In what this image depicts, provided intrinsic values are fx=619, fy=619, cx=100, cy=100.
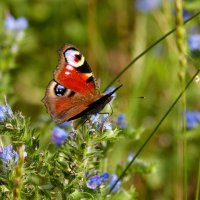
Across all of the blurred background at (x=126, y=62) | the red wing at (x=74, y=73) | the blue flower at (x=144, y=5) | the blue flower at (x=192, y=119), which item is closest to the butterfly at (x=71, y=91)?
the red wing at (x=74, y=73)

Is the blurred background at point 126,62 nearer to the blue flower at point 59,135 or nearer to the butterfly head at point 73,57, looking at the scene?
the blue flower at point 59,135

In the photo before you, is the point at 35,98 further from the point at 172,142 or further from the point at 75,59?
the point at 75,59

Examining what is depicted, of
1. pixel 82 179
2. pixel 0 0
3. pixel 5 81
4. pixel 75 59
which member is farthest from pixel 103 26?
pixel 82 179

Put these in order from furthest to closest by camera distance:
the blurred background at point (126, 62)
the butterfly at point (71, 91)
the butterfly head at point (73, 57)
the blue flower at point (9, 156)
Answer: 1. the blurred background at point (126, 62)
2. the butterfly head at point (73, 57)
3. the butterfly at point (71, 91)
4. the blue flower at point (9, 156)

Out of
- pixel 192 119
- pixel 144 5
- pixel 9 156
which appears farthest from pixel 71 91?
pixel 144 5

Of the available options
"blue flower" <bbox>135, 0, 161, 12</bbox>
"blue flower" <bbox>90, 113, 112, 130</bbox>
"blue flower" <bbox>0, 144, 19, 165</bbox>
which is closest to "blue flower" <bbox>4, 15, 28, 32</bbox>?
"blue flower" <bbox>90, 113, 112, 130</bbox>

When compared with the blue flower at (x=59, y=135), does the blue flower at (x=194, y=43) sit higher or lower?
higher

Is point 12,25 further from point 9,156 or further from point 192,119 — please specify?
point 9,156
